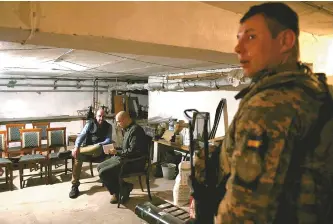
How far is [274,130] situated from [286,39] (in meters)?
0.32

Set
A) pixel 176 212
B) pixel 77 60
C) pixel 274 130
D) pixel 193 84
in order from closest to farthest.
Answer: pixel 274 130 → pixel 176 212 → pixel 77 60 → pixel 193 84

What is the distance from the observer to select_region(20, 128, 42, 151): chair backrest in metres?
4.87

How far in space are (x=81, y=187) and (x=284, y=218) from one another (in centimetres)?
399

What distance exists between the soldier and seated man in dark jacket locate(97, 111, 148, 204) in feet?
9.51

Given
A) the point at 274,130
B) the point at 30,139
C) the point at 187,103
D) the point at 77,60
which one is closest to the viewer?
the point at 274,130

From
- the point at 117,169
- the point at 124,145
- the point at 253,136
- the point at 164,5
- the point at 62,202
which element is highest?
the point at 164,5

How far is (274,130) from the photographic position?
0.73 metres

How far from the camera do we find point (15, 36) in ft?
4.25

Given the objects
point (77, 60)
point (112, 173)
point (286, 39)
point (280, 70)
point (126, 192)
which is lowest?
point (126, 192)

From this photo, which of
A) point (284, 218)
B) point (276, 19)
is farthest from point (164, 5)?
point (284, 218)

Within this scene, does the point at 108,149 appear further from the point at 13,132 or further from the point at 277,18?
the point at 277,18

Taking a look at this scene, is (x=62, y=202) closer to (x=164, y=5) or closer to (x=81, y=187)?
(x=81, y=187)

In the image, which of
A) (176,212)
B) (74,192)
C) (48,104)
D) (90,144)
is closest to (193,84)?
(90,144)

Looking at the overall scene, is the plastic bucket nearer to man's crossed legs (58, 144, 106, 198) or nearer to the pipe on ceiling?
man's crossed legs (58, 144, 106, 198)
